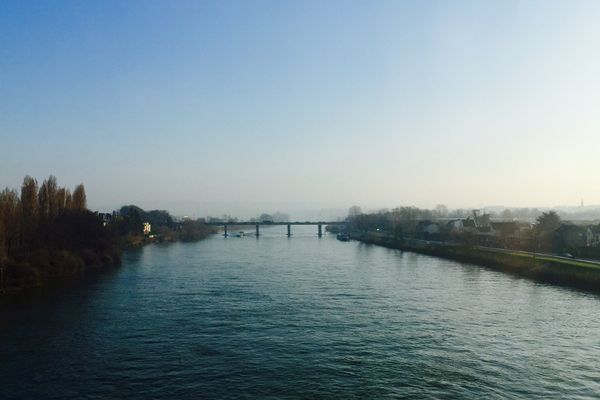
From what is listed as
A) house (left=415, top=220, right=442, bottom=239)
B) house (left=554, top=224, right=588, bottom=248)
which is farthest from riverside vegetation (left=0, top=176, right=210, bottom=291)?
house (left=415, top=220, right=442, bottom=239)

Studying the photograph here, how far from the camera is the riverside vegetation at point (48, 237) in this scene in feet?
132

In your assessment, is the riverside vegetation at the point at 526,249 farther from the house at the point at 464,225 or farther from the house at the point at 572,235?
the house at the point at 464,225

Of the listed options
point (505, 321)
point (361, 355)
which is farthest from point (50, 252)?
point (505, 321)

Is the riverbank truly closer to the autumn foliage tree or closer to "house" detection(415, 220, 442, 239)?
"house" detection(415, 220, 442, 239)

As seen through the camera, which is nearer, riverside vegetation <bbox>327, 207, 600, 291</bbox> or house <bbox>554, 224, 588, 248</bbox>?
riverside vegetation <bbox>327, 207, 600, 291</bbox>

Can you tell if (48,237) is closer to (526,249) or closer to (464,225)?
(526,249)

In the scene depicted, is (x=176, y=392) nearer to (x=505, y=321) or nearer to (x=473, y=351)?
(x=473, y=351)

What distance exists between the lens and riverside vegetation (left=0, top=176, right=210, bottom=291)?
132 feet

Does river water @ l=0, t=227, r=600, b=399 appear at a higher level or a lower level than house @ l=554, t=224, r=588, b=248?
lower

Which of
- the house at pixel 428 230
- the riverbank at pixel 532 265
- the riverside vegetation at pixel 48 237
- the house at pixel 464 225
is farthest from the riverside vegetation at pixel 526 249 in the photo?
the riverside vegetation at pixel 48 237

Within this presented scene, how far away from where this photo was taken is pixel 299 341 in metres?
22.7

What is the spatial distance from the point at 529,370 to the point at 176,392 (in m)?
13.5

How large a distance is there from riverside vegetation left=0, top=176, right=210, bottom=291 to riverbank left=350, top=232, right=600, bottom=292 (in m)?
45.7

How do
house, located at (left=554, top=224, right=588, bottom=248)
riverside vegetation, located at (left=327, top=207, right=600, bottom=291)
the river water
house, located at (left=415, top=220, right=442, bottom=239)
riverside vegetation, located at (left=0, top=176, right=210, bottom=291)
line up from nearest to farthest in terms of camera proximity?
the river water, riverside vegetation, located at (left=0, top=176, right=210, bottom=291), riverside vegetation, located at (left=327, top=207, right=600, bottom=291), house, located at (left=554, top=224, right=588, bottom=248), house, located at (left=415, top=220, right=442, bottom=239)
